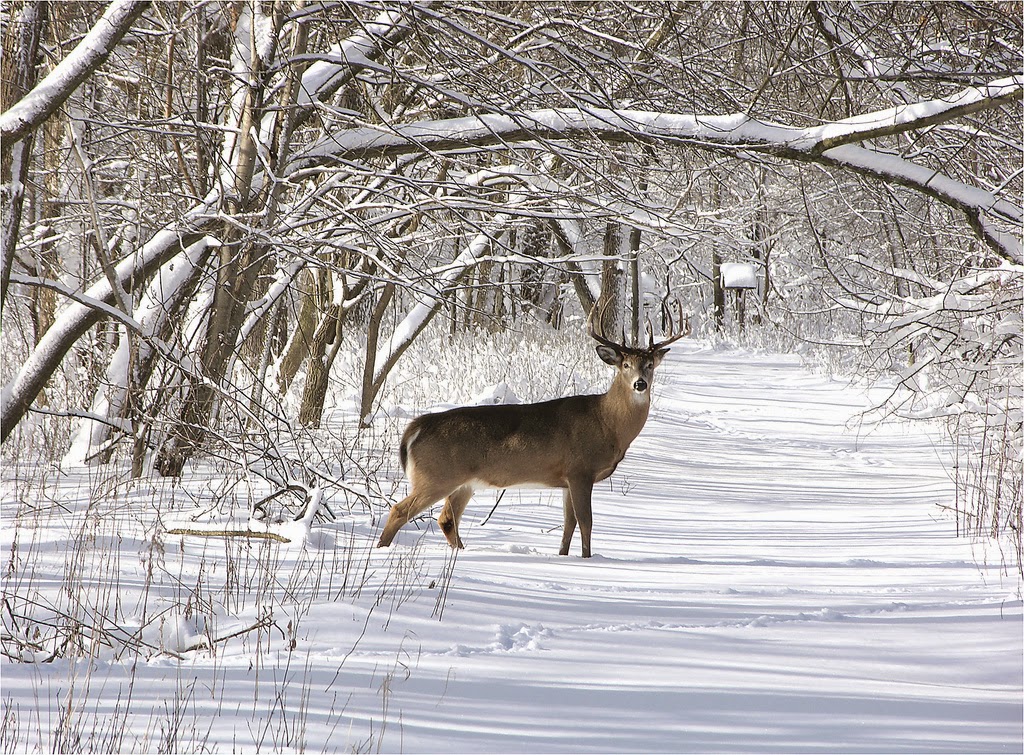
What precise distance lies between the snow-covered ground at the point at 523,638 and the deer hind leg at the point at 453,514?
154mm

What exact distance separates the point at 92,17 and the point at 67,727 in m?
8.38

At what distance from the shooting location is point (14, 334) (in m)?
15.1

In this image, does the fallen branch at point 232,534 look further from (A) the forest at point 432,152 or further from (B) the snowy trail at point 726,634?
(B) the snowy trail at point 726,634

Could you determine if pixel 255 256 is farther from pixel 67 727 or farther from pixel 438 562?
pixel 67 727

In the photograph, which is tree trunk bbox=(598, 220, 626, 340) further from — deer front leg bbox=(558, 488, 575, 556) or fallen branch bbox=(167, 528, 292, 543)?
fallen branch bbox=(167, 528, 292, 543)

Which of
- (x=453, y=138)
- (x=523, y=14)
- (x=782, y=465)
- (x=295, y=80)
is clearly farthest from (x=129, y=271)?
(x=782, y=465)

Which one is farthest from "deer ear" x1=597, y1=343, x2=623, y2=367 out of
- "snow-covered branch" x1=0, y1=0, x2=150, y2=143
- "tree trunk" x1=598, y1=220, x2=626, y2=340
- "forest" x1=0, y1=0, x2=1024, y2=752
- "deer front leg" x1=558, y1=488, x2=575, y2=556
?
"tree trunk" x1=598, y1=220, x2=626, y2=340

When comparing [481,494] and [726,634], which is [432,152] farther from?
[481,494]

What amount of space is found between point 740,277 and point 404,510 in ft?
123

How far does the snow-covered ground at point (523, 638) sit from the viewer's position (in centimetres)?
348

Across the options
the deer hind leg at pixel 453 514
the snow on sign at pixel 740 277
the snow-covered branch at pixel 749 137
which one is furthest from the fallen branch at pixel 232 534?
the snow on sign at pixel 740 277

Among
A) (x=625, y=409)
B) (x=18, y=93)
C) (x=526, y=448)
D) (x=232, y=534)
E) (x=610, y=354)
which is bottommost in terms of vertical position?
(x=232, y=534)

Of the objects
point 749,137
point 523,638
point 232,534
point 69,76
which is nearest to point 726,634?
point 523,638

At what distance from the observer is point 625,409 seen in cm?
737
